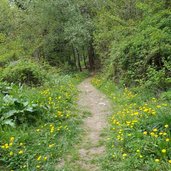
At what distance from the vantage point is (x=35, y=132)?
193 inches

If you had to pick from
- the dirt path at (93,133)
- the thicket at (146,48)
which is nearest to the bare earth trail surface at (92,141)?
the dirt path at (93,133)

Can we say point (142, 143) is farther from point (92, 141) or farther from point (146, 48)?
point (146, 48)

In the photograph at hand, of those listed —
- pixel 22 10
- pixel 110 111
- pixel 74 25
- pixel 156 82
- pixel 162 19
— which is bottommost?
pixel 110 111

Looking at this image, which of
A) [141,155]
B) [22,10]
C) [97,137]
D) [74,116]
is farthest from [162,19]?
[22,10]

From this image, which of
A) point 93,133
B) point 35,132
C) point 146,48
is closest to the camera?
point 35,132

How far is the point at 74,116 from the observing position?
6207mm

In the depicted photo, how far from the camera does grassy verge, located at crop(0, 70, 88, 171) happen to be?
3873mm

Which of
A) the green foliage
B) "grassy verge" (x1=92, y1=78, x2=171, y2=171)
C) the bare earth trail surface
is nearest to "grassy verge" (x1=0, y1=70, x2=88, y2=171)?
the bare earth trail surface

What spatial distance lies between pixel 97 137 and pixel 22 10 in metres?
17.5

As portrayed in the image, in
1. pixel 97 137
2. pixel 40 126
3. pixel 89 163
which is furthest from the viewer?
pixel 40 126

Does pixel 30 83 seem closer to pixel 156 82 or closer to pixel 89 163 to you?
pixel 156 82

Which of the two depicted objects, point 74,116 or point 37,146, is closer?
point 37,146

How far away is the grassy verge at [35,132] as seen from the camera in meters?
3.87

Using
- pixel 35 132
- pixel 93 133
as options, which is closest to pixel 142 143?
pixel 93 133
